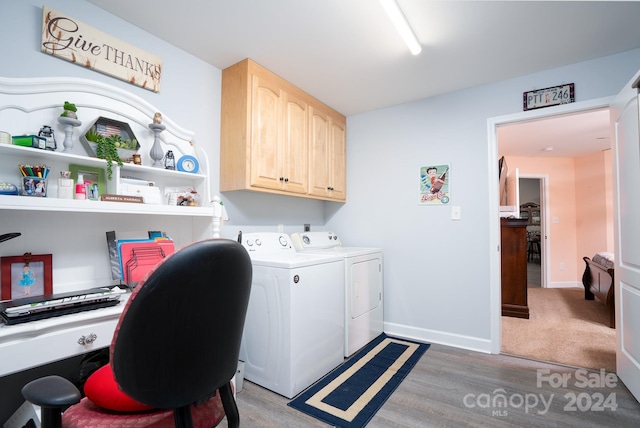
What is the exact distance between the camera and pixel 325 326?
2.24m

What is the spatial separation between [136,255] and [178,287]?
1236 mm

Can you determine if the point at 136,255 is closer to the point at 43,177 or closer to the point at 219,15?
the point at 43,177

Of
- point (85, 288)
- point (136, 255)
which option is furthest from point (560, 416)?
point (85, 288)

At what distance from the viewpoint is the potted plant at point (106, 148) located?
1.62 meters

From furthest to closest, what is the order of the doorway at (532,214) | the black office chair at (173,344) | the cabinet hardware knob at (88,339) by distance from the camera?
the doorway at (532,214) < the cabinet hardware knob at (88,339) < the black office chair at (173,344)

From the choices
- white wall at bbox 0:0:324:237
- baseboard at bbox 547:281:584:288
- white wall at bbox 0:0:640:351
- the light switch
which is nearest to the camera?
white wall at bbox 0:0:324:237

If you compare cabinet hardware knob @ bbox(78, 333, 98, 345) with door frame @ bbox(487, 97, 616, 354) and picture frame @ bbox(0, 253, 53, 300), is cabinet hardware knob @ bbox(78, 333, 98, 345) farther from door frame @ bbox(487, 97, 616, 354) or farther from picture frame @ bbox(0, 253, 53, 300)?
door frame @ bbox(487, 97, 616, 354)

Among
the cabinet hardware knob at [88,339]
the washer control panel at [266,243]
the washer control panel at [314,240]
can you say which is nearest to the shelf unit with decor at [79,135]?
the washer control panel at [266,243]

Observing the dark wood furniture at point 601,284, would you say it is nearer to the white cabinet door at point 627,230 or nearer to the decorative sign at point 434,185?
the white cabinet door at point 627,230

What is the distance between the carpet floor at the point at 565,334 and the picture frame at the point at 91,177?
3289 mm

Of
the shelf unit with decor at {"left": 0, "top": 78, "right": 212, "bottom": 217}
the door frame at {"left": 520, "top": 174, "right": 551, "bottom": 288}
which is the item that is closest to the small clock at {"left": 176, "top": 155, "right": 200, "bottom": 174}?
the shelf unit with decor at {"left": 0, "top": 78, "right": 212, "bottom": 217}

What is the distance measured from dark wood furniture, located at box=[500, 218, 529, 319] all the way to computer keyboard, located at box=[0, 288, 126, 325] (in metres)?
3.84

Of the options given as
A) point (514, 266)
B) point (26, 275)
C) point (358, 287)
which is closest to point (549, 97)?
point (514, 266)

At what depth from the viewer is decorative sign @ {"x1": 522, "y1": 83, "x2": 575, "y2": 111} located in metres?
2.38
